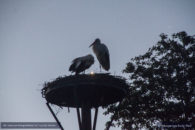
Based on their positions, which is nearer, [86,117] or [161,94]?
[86,117]

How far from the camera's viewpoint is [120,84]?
43.9 feet

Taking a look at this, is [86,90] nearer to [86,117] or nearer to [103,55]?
[86,117]

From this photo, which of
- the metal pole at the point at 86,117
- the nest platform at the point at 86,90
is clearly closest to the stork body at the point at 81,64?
the nest platform at the point at 86,90

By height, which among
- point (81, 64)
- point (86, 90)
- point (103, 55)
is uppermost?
point (103, 55)

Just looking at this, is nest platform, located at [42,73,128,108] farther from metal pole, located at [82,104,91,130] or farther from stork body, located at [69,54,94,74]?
stork body, located at [69,54,94,74]

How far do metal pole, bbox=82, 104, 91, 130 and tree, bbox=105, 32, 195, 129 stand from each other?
15.2ft

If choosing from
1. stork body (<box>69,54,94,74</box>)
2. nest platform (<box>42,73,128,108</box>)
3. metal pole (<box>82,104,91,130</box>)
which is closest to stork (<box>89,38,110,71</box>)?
stork body (<box>69,54,94,74</box>)

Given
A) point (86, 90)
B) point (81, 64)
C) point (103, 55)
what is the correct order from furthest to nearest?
point (103, 55) < point (81, 64) < point (86, 90)

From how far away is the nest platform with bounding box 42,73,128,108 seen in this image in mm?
12870

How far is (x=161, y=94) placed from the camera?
19391mm

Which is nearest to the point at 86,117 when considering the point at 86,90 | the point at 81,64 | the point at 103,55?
the point at 86,90

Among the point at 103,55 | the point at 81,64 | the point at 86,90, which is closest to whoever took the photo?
the point at 86,90

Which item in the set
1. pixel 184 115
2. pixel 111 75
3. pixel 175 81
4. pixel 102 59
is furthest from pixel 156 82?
pixel 111 75

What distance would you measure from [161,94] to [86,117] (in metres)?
7.17
